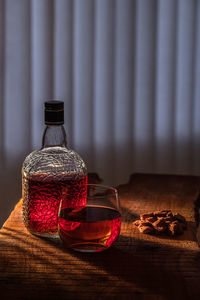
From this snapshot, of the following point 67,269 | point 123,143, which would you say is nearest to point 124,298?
point 67,269

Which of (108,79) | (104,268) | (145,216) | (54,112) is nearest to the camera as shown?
(104,268)

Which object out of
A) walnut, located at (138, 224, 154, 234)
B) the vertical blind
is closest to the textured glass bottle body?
walnut, located at (138, 224, 154, 234)

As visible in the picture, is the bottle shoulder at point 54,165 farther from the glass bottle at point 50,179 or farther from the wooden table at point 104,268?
the wooden table at point 104,268

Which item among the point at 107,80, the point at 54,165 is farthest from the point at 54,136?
the point at 107,80

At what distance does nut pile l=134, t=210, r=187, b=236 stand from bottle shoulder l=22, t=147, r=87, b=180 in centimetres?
16

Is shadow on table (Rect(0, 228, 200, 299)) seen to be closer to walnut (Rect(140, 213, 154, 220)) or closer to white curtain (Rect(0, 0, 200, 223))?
walnut (Rect(140, 213, 154, 220))

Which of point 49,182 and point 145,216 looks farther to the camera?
point 145,216

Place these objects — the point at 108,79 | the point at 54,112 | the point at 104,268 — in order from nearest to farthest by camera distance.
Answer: the point at 104,268
the point at 54,112
the point at 108,79

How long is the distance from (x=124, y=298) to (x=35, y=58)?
1.22m

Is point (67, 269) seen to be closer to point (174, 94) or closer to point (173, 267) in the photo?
point (173, 267)

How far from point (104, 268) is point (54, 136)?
11.5 inches

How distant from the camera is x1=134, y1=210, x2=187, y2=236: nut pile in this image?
43.3 inches

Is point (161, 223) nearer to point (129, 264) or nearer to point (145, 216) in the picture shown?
point (145, 216)

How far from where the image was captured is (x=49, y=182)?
1.06 meters
